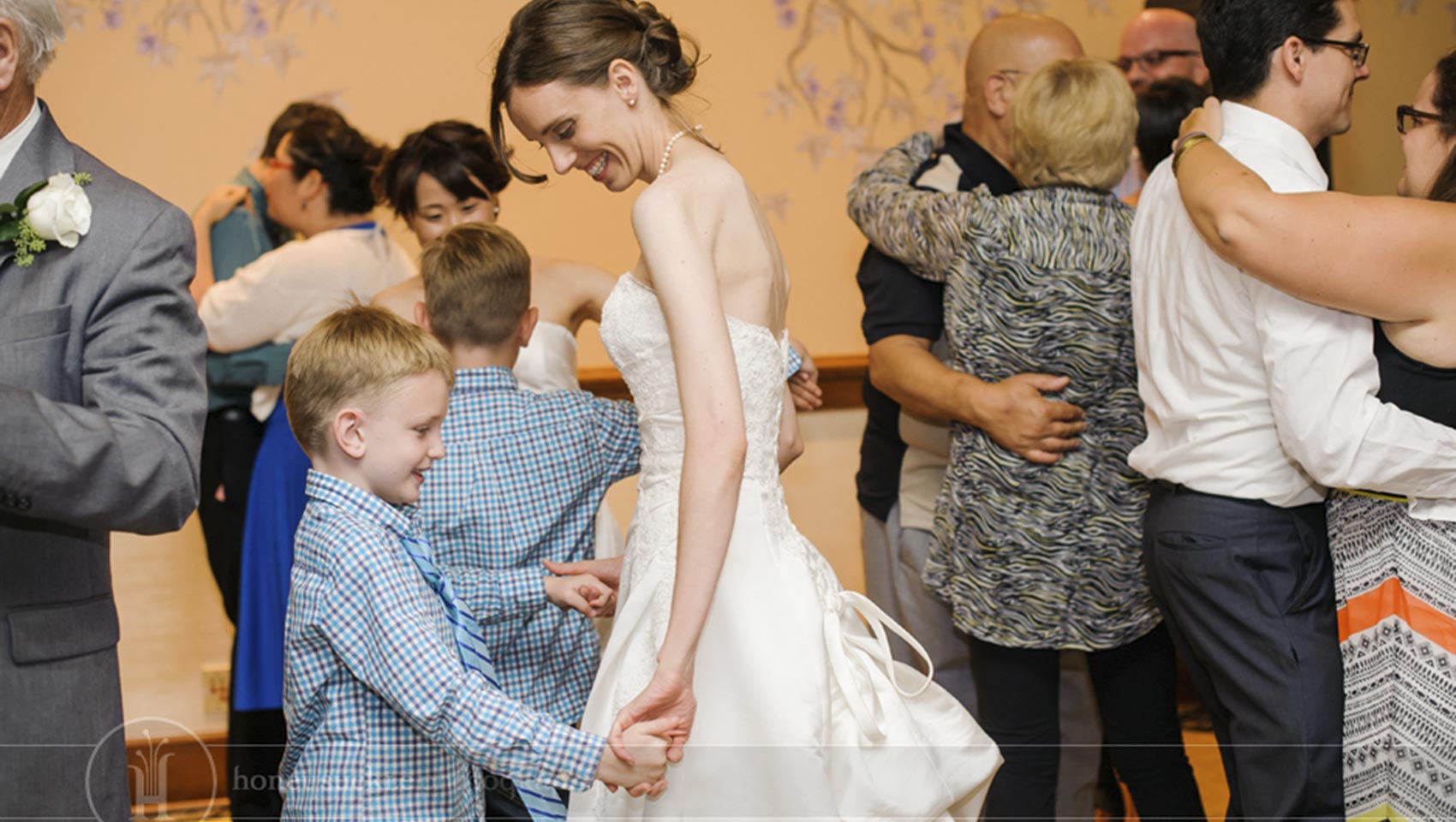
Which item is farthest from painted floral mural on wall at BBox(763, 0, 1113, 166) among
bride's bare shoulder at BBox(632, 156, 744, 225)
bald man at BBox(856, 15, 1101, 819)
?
bride's bare shoulder at BBox(632, 156, 744, 225)

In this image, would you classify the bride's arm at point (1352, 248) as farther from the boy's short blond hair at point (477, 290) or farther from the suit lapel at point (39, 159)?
the suit lapel at point (39, 159)

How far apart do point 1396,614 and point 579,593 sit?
3.83 feet

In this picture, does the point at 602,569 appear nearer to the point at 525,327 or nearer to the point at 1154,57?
the point at 525,327

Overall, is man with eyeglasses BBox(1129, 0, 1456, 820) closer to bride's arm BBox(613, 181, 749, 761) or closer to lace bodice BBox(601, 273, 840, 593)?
lace bodice BBox(601, 273, 840, 593)

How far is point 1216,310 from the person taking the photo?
199cm

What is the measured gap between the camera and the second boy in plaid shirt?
2139mm

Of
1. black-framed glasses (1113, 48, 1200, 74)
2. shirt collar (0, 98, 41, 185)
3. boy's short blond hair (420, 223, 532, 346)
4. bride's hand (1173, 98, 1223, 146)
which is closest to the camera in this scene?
shirt collar (0, 98, 41, 185)

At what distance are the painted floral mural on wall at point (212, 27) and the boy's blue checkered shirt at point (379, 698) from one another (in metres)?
2.54

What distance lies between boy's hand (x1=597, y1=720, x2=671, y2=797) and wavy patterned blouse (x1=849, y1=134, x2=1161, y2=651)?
38.9 inches

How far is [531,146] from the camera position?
3.77 meters

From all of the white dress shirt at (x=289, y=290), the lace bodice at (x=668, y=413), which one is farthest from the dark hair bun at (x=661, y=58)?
the white dress shirt at (x=289, y=290)

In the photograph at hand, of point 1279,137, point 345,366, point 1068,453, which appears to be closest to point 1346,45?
point 1279,137

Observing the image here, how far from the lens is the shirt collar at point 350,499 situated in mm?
1578

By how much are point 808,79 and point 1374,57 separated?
1.58 m
